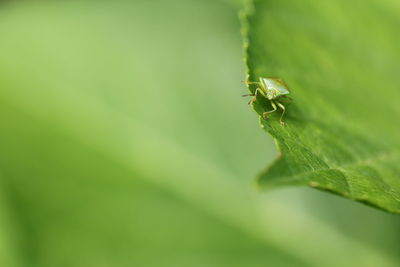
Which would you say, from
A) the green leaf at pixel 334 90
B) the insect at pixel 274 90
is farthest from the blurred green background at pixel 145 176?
the insect at pixel 274 90

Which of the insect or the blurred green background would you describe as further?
the blurred green background

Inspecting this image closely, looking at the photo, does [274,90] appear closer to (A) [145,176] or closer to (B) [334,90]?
(B) [334,90]

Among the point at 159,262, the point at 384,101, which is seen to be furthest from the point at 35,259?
the point at 384,101

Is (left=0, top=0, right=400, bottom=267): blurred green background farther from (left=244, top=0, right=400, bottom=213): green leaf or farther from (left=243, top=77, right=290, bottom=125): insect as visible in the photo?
(left=243, top=77, right=290, bottom=125): insect

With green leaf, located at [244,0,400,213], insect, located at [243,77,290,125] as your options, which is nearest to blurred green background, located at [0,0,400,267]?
green leaf, located at [244,0,400,213]

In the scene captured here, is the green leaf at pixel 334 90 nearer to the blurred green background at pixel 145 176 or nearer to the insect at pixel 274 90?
the insect at pixel 274 90
